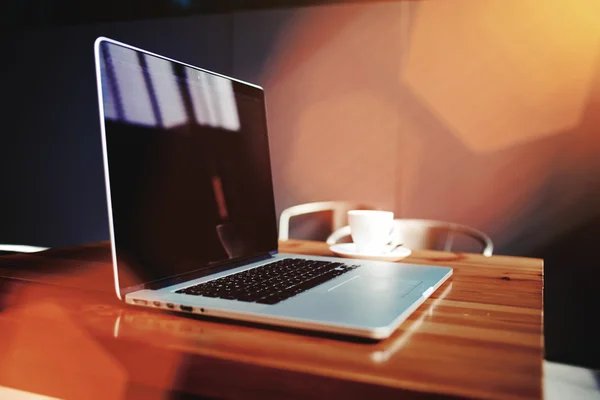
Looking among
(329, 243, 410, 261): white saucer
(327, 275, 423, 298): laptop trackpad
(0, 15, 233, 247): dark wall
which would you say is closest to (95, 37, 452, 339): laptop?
(327, 275, 423, 298): laptop trackpad

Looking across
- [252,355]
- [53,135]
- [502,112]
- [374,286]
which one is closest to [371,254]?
[374,286]

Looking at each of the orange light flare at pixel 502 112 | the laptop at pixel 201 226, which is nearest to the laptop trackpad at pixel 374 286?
the laptop at pixel 201 226

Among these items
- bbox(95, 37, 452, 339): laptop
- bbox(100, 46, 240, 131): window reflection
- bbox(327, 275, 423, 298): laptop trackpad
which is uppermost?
bbox(100, 46, 240, 131): window reflection

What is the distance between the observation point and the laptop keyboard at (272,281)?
594 mm

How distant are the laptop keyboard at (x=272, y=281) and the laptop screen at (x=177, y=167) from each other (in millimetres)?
71

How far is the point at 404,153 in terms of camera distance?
2744 mm

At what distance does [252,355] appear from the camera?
1.45ft

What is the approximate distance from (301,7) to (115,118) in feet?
8.16

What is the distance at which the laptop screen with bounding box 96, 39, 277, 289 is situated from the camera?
0.65m

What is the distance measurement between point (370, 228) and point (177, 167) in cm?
47

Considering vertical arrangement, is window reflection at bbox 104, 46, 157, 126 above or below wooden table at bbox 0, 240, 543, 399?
above

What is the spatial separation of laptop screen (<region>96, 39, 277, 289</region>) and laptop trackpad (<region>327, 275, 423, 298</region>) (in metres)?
0.23

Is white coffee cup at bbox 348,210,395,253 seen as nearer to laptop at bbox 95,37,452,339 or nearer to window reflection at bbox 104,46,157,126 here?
laptop at bbox 95,37,452,339

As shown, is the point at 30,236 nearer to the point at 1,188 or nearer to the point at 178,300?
the point at 1,188
